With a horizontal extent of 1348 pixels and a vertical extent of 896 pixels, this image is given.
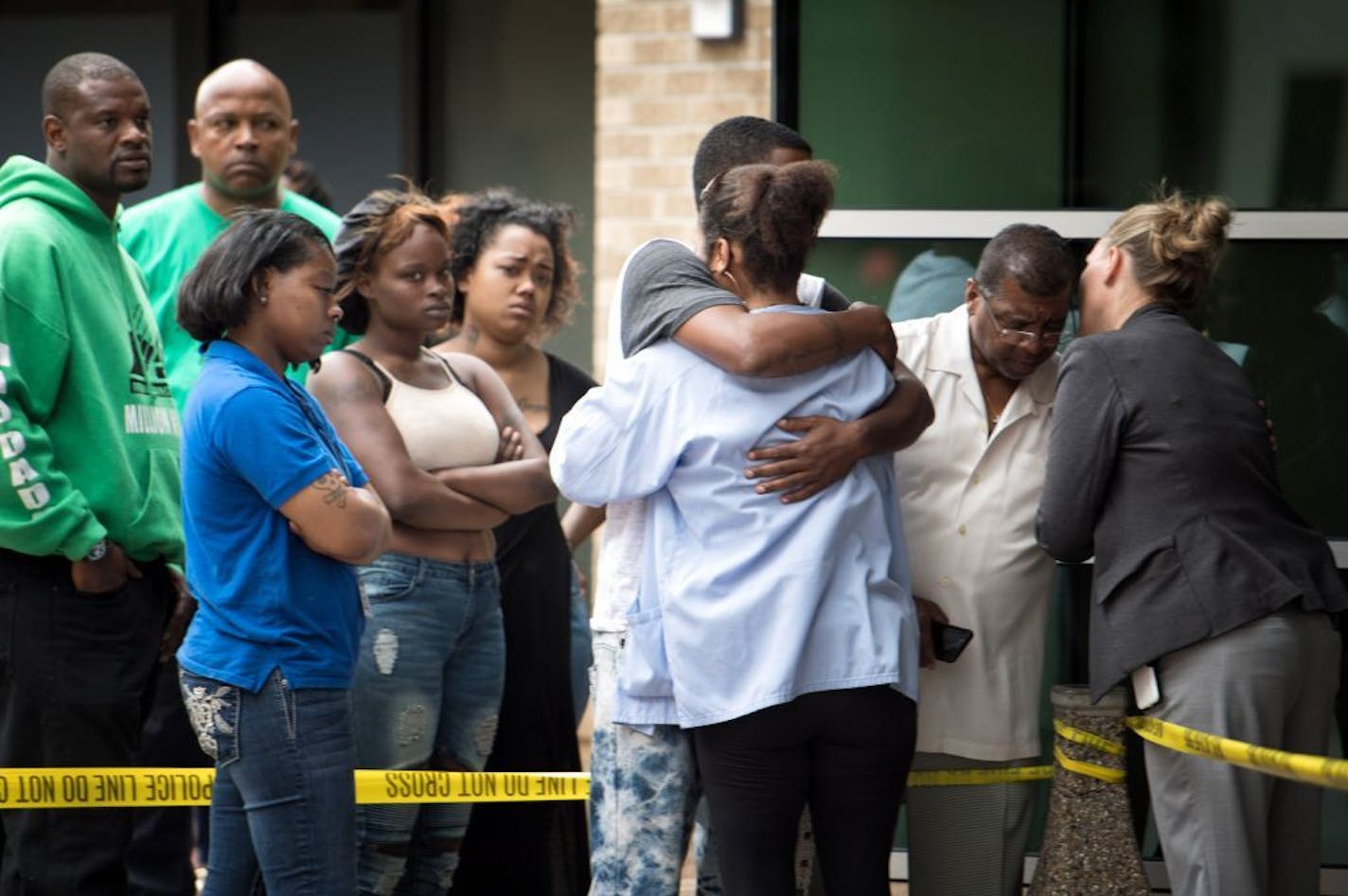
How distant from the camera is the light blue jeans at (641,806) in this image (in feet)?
12.3

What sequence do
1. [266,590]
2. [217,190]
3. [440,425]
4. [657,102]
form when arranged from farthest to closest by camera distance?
1. [657,102]
2. [217,190]
3. [440,425]
4. [266,590]

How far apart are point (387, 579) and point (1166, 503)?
1830mm

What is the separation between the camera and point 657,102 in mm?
6559

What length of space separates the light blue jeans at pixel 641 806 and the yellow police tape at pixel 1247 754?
1029 mm

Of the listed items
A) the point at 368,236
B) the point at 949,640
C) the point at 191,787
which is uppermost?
the point at 368,236

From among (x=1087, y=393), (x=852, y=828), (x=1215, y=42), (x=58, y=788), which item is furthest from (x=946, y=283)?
(x=58, y=788)

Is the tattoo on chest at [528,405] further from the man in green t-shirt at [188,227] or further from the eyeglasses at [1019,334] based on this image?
the eyeglasses at [1019,334]

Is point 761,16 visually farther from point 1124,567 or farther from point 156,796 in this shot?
point 156,796

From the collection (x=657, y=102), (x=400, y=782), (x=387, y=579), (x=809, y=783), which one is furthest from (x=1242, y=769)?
(x=657, y=102)

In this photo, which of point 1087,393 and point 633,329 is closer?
point 633,329

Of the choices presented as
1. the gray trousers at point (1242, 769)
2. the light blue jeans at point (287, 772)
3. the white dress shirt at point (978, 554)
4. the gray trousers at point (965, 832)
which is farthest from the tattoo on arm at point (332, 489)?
the gray trousers at point (1242, 769)

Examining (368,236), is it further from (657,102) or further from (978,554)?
(657,102)

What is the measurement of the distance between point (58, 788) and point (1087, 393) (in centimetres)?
245

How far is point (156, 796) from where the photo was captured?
4.40 m
